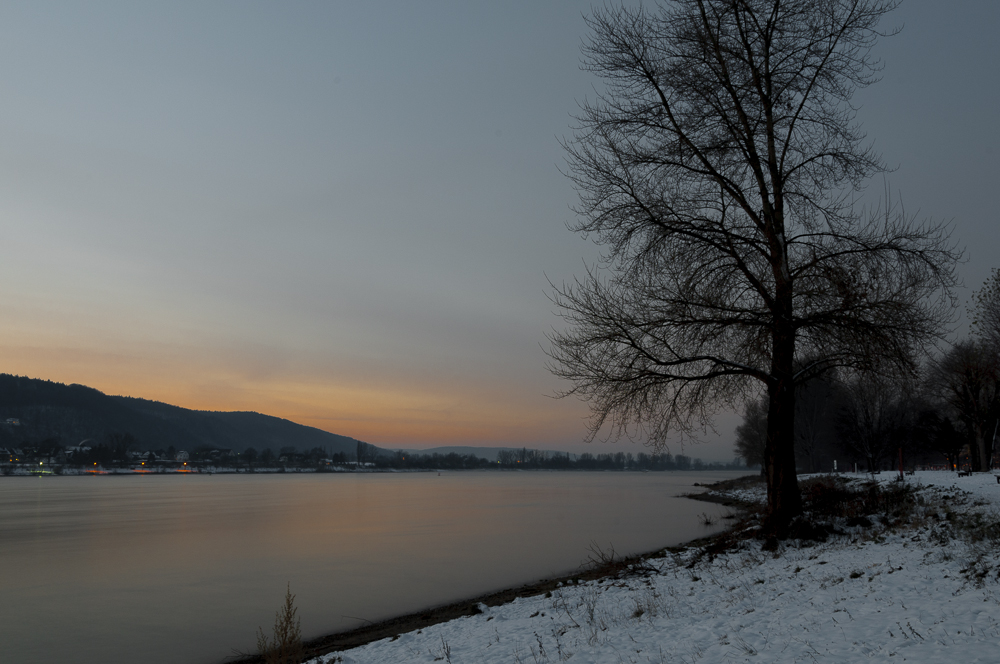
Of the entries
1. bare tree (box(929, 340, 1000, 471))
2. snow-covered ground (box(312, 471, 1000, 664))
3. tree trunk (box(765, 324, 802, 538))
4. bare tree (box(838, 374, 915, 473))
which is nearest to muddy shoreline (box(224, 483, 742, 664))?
snow-covered ground (box(312, 471, 1000, 664))

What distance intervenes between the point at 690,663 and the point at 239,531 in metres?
35.1

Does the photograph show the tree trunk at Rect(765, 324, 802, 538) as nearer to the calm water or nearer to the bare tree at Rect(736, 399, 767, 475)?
the calm water

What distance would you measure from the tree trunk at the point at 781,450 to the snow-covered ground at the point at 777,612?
120 cm

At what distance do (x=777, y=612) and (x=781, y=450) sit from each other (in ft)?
22.5

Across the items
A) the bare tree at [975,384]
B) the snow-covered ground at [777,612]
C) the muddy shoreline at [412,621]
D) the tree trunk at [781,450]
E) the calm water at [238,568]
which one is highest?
the bare tree at [975,384]

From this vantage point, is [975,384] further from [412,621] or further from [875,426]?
[412,621]

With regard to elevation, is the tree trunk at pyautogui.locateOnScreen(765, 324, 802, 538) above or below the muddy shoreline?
above

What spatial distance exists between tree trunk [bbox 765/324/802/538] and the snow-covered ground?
1200 mm

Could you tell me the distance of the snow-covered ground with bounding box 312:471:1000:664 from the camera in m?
6.29

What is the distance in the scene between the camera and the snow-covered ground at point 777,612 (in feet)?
20.6

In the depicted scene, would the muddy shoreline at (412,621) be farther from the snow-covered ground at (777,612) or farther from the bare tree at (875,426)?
the bare tree at (875,426)

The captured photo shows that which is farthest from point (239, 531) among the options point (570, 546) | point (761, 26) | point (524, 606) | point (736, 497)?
point (736, 497)

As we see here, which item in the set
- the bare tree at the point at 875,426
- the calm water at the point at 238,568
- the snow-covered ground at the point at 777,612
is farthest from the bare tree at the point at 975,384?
the snow-covered ground at the point at 777,612

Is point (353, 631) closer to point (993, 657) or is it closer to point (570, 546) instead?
point (993, 657)
